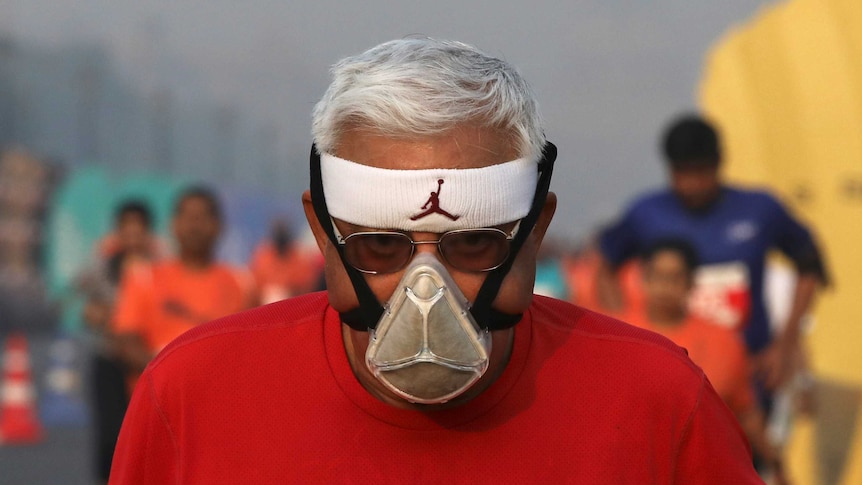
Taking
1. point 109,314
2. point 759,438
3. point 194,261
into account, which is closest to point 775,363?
point 759,438

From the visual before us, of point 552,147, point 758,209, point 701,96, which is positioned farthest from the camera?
point 701,96

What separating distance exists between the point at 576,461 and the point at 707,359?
4297 mm

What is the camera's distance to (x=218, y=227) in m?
8.06

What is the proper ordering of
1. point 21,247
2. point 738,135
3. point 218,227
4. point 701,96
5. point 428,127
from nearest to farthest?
1. point 428,127
2. point 218,227
3. point 738,135
4. point 701,96
5. point 21,247

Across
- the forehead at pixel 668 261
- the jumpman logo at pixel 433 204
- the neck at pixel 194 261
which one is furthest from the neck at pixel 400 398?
the neck at pixel 194 261

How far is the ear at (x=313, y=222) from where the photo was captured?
259 centimetres

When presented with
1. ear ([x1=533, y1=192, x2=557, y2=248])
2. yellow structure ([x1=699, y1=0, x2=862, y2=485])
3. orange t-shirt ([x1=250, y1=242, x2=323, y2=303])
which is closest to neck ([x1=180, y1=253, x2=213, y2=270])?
yellow structure ([x1=699, y1=0, x2=862, y2=485])

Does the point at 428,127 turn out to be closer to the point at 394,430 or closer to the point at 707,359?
the point at 394,430

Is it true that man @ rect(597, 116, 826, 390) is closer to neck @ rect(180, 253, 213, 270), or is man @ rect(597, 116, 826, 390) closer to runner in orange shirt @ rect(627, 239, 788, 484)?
runner in orange shirt @ rect(627, 239, 788, 484)

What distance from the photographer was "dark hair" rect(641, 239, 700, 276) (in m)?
7.05

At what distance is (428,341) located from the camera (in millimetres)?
2316

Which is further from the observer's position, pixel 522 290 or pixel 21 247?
pixel 21 247

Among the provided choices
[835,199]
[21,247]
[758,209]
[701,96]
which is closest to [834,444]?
[835,199]

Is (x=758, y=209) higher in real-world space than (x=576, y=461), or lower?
lower
